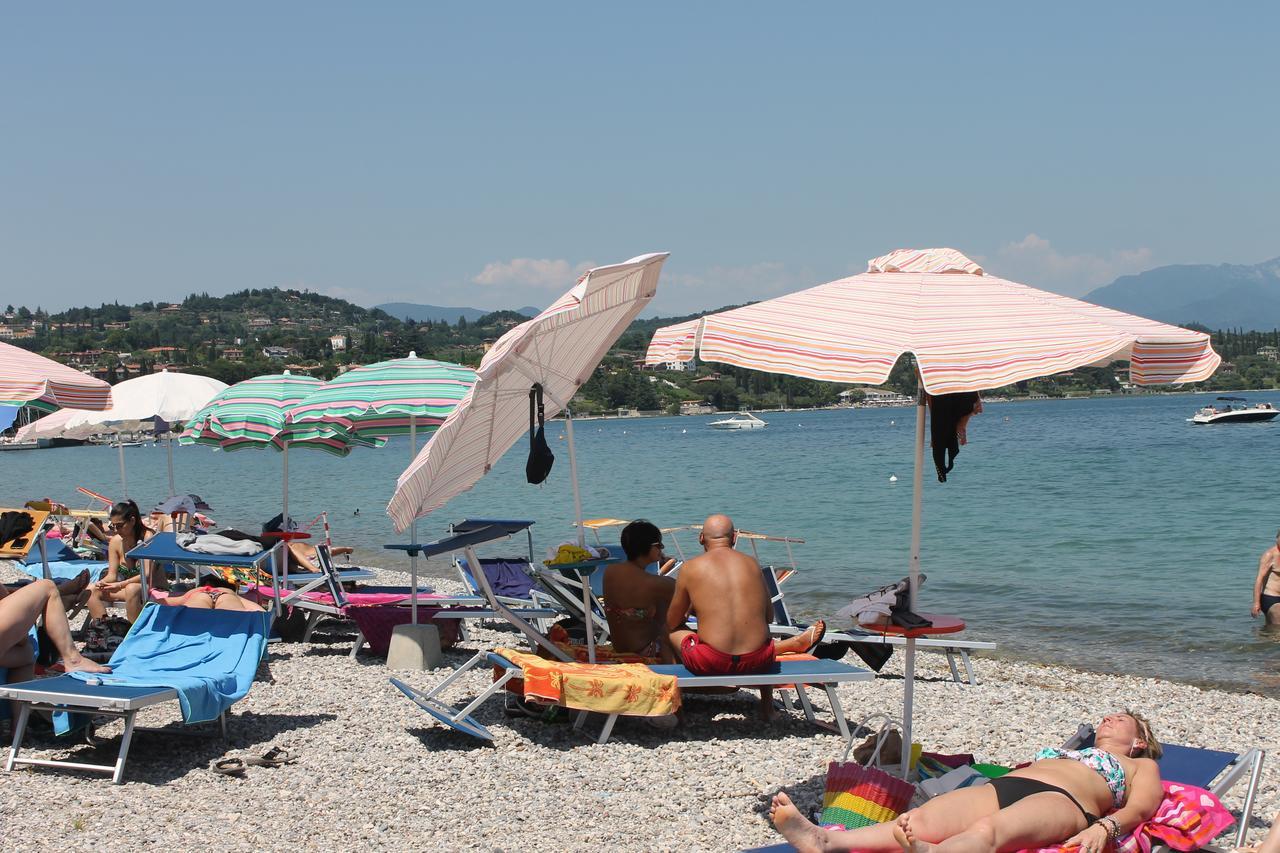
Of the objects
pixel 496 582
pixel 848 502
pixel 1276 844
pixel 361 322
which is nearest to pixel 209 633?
pixel 496 582

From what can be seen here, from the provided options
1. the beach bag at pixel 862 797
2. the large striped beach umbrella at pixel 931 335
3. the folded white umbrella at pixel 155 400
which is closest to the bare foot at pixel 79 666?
the large striped beach umbrella at pixel 931 335

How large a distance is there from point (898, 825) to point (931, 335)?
1.62m

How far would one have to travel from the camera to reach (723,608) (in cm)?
573

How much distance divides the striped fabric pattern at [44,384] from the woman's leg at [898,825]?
244 inches

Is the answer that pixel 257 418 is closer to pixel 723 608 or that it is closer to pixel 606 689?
pixel 606 689

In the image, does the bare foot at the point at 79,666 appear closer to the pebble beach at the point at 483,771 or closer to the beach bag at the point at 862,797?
the pebble beach at the point at 483,771

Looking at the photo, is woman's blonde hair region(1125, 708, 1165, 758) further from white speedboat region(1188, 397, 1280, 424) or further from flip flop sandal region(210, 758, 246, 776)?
white speedboat region(1188, 397, 1280, 424)

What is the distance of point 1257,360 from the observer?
113625 mm

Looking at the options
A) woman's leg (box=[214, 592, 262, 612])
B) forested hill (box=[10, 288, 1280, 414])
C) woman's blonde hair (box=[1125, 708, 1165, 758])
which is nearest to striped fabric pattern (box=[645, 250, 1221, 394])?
woman's blonde hair (box=[1125, 708, 1165, 758])

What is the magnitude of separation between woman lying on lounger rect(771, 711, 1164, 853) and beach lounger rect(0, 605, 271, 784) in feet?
10.9

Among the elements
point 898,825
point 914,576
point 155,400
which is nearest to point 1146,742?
point 914,576

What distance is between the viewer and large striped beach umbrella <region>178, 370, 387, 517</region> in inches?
415

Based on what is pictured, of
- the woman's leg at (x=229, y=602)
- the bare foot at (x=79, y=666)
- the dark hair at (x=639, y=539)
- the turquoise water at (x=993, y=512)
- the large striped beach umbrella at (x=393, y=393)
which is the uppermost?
the large striped beach umbrella at (x=393, y=393)

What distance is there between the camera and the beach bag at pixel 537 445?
6141 millimetres
